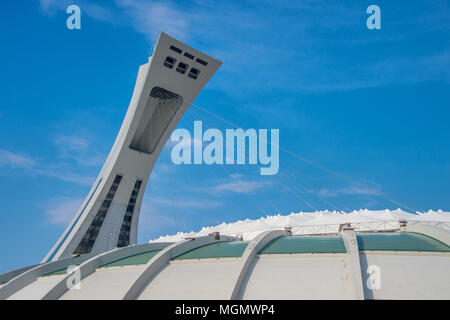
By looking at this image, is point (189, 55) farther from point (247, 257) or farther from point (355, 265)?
point (355, 265)

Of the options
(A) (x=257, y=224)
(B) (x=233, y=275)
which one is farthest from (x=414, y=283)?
(A) (x=257, y=224)

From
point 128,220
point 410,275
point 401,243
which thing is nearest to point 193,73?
point 128,220

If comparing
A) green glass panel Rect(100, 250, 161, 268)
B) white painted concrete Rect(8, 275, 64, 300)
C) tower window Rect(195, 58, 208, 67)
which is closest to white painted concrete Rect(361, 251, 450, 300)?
green glass panel Rect(100, 250, 161, 268)

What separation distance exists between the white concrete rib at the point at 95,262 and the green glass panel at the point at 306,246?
6270 millimetres

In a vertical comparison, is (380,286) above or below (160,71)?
below

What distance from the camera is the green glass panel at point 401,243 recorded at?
13.4 metres

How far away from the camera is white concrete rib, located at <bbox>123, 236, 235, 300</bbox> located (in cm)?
1249

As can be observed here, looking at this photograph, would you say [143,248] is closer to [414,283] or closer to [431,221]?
[414,283]

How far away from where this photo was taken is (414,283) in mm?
11070

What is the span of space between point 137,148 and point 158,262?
29501 millimetres

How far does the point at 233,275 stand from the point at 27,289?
345 inches

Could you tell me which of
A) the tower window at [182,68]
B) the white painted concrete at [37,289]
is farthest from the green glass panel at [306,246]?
the tower window at [182,68]

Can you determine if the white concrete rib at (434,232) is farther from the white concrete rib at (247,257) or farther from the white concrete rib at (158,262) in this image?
the white concrete rib at (158,262)
